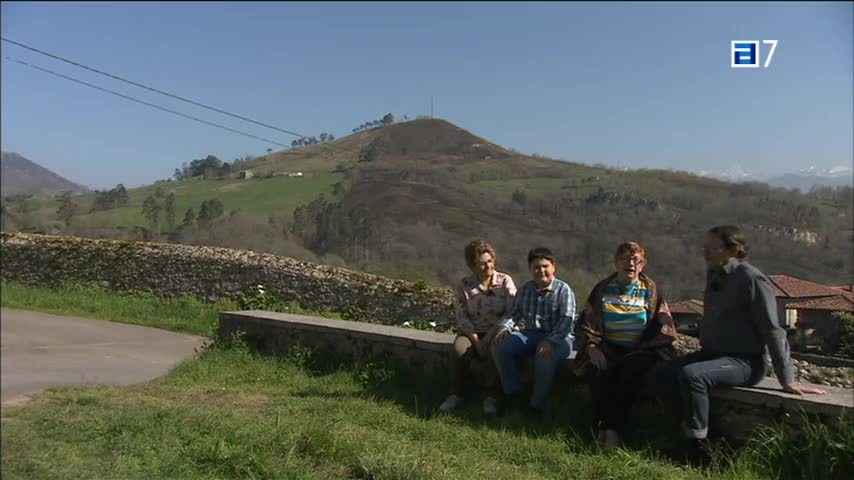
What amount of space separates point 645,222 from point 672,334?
22.1 metres

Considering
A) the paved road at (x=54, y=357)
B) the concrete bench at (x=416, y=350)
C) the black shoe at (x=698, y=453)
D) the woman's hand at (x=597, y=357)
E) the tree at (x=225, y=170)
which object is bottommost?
the black shoe at (x=698, y=453)

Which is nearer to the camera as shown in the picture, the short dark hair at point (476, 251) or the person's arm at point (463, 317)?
the person's arm at point (463, 317)

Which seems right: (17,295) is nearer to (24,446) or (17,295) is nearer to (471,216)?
(24,446)

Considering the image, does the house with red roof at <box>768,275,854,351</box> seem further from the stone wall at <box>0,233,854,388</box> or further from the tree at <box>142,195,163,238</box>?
the tree at <box>142,195,163,238</box>

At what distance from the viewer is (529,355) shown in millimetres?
5160

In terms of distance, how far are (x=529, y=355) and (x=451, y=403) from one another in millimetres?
616

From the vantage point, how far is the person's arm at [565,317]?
5098 millimetres

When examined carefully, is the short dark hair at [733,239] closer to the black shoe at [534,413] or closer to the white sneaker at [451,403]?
the black shoe at [534,413]

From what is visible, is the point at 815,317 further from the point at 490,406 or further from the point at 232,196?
the point at 232,196

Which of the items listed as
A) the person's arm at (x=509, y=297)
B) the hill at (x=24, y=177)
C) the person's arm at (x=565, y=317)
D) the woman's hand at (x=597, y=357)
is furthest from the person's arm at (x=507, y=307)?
A: the hill at (x=24, y=177)

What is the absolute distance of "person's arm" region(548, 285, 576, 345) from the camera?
201 inches

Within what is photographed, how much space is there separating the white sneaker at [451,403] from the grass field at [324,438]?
0.11m

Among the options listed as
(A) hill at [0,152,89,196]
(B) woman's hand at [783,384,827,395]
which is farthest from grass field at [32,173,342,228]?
(B) woman's hand at [783,384,827,395]

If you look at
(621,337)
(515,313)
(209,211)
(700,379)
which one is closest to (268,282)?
(209,211)
